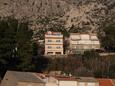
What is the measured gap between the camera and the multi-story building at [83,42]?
306 ft

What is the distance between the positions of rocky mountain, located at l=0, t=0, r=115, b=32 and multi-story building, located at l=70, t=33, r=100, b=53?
98.2ft

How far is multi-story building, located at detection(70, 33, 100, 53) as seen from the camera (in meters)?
93.1

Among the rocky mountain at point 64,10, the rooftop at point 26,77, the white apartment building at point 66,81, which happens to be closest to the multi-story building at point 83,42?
the rocky mountain at point 64,10

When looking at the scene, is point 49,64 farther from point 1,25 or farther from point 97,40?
→ point 97,40

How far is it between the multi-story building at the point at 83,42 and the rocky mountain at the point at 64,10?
98.2 ft

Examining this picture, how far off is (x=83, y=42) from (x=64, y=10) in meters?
48.7

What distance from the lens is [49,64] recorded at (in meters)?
70.1

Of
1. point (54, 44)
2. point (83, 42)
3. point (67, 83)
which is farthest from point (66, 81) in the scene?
point (83, 42)

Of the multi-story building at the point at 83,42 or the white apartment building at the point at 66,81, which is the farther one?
the multi-story building at the point at 83,42

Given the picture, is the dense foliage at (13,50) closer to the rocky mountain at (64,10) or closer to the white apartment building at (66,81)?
the white apartment building at (66,81)

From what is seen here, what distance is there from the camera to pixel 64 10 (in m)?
144

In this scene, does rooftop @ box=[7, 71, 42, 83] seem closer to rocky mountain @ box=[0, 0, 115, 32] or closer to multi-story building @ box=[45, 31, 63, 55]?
multi-story building @ box=[45, 31, 63, 55]

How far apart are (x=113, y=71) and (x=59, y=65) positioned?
35.3 ft

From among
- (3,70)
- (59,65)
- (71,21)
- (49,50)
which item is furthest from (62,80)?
(71,21)
